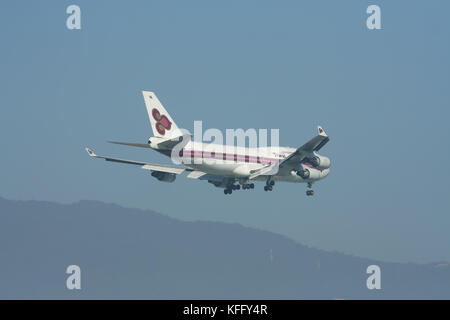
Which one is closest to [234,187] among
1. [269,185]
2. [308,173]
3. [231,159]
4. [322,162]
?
[269,185]

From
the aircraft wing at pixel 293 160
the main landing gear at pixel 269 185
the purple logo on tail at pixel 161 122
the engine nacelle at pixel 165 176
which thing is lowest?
the main landing gear at pixel 269 185

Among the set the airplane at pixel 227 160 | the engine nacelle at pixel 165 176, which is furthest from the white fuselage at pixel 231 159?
the engine nacelle at pixel 165 176

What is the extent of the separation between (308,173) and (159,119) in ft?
60.6

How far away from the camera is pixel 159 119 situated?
293 ft

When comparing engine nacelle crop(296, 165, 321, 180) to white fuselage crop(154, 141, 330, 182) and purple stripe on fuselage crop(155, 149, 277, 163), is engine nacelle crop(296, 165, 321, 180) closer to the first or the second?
white fuselage crop(154, 141, 330, 182)

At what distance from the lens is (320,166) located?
9812 cm

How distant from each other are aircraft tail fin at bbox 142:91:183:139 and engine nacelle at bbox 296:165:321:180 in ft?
49.6

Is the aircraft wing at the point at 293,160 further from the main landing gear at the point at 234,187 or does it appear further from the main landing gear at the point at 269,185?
the main landing gear at the point at 234,187

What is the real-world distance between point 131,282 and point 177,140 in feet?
381

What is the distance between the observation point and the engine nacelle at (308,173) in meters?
95.7

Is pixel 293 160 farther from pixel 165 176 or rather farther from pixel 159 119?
pixel 159 119
